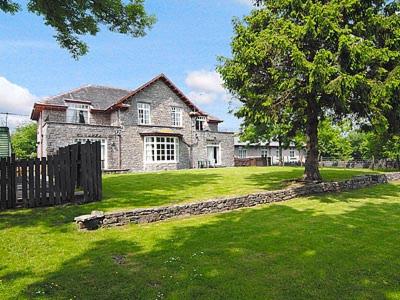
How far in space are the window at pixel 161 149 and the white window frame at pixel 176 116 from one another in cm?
213

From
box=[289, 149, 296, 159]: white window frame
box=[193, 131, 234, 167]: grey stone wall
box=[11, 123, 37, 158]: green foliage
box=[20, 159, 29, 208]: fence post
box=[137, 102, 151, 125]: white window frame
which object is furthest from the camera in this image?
box=[289, 149, 296, 159]: white window frame

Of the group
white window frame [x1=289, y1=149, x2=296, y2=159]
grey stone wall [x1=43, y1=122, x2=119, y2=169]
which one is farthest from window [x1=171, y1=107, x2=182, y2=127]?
white window frame [x1=289, y1=149, x2=296, y2=159]

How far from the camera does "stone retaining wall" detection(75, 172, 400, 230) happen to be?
8.65m

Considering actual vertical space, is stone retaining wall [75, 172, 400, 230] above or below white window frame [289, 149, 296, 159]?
below

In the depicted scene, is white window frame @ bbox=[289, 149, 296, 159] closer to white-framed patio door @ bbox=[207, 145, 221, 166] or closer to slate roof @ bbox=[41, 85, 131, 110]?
white-framed patio door @ bbox=[207, 145, 221, 166]

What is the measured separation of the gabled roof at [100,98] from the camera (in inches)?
1270

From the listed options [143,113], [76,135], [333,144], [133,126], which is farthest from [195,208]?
[333,144]

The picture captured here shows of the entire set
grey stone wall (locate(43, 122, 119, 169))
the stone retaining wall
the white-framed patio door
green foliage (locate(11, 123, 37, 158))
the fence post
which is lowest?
the stone retaining wall

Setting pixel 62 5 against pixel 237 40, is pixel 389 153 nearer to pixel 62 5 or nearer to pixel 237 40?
pixel 237 40

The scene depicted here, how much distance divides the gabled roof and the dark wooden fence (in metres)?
22.1

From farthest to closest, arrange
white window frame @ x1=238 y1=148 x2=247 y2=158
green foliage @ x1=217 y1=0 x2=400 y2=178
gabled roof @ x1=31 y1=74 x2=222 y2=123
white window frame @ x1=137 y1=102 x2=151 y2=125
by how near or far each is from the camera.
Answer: white window frame @ x1=238 y1=148 x2=247 y2=158 → white window frame @ x1=137 y1=102 x2=151 y2=125 → gabled roof @ x1=31 y1=74 x2=222 y2=123 → green foliage @ x1=217 y1=0 x2=400 y2=178

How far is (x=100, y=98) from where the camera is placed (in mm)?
35250

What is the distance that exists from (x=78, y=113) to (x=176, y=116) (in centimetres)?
1031

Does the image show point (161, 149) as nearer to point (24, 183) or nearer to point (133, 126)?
point (133, 126)
